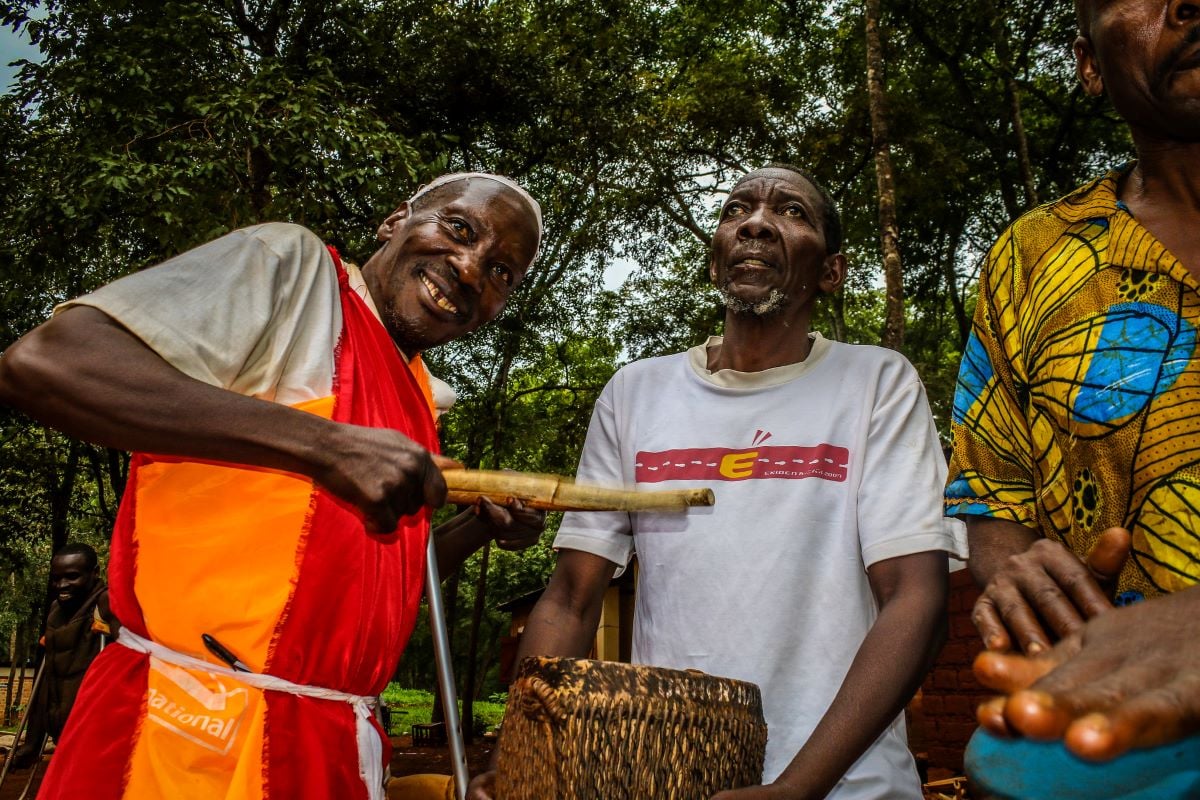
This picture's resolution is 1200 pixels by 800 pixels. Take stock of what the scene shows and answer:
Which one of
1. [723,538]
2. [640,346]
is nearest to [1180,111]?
[723,538]

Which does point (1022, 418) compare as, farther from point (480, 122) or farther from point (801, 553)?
point (480, 122)

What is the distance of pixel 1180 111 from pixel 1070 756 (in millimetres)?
1244

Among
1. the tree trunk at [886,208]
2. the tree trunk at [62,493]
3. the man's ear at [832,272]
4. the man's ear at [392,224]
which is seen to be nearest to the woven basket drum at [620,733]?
the man's ear at [832,272]

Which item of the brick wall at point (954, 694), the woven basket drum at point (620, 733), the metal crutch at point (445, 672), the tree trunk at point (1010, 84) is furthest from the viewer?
the tree trunk at point (1010, 84)

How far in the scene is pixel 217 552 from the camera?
2.09 m

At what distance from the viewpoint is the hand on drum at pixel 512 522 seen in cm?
267

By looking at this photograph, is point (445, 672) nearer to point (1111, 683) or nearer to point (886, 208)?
point (1111, 683)

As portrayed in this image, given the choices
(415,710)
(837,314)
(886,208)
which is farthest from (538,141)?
(415,710)

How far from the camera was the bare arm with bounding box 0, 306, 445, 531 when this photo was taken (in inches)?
71.1

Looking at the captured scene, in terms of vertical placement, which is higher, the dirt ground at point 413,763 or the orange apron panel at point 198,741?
the orange apron panel at point 198,741

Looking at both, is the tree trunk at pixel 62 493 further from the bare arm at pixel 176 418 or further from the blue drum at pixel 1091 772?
the blue drum at pixel 1091 772

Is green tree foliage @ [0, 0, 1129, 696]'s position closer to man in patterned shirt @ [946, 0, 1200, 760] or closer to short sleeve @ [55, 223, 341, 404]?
short sleeve @ [55, 223, 341, 404]

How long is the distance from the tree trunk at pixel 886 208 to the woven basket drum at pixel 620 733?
6995 mm

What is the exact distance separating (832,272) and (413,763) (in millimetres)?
15725
